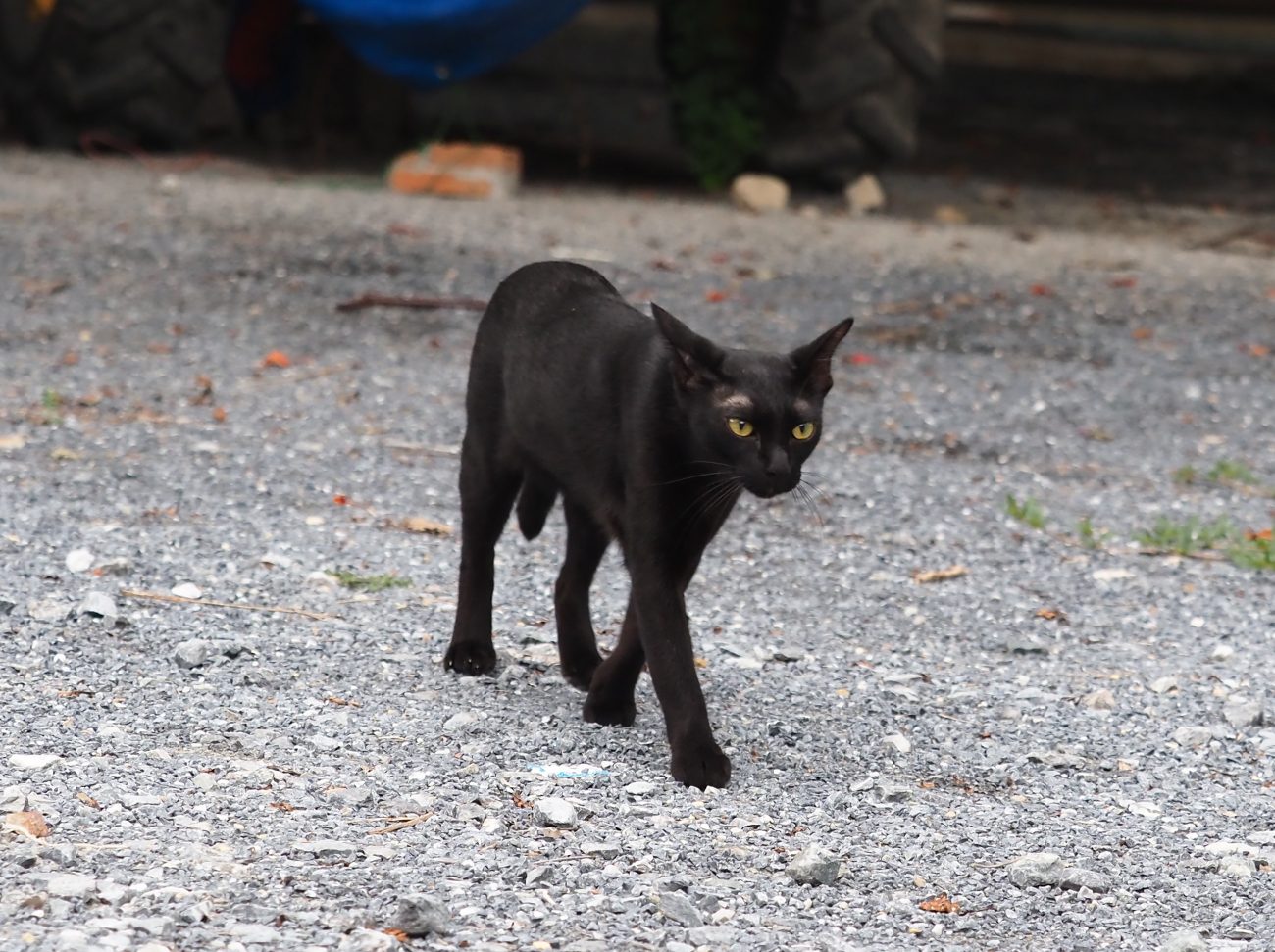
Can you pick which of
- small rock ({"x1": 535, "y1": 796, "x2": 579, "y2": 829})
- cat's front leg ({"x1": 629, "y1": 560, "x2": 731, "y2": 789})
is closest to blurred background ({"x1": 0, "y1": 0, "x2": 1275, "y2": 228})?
cat's front leg ({"x1": 629, "y1": 560, "x2": 731, "y2": 789})

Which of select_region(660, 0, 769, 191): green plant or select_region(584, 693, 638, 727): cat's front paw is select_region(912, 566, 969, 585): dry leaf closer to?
select_region(584, 693, 638, 727): cat's front paw

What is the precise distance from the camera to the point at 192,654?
12.6 ft

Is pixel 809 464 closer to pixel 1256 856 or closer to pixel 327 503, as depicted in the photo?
pixel 327 503

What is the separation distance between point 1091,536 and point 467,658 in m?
2.27

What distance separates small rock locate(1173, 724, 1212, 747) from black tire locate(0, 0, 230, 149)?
7492 millimetres

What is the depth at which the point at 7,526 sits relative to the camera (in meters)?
4.73

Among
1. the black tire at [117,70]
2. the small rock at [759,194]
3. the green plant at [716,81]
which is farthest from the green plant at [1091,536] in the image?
the black tire at [117,70]

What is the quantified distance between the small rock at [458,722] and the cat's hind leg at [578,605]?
A: 1.32 ft

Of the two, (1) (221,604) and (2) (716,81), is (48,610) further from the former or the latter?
(2) (716,81)

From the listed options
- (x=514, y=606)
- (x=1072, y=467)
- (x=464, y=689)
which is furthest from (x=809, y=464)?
(x=464, y=689)

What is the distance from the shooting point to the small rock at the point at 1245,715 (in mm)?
4000

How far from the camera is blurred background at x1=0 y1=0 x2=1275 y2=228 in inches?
379

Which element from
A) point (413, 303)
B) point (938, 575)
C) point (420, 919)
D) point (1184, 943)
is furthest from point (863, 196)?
point (420, 919)

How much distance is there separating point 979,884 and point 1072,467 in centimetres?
340
